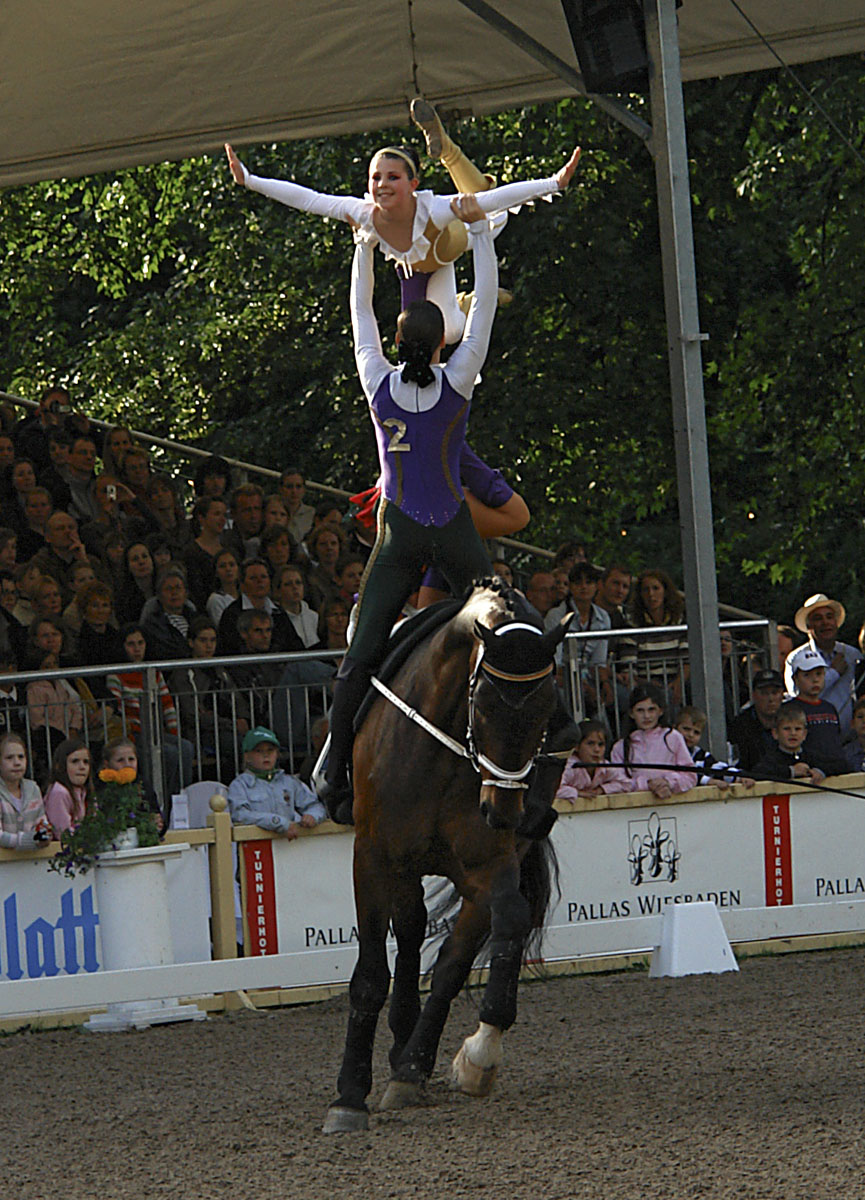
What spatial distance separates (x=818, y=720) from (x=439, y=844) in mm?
5697

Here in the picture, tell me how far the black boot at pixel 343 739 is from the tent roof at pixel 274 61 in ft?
23.7

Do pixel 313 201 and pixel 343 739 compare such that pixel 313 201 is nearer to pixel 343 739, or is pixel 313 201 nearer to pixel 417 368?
pixel 417 368

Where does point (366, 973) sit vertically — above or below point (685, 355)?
below

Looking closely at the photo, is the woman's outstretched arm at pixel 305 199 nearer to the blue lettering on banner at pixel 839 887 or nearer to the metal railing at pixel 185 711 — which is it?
the metal railing at pixel 185 711

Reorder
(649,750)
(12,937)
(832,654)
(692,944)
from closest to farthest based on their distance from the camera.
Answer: (12,937), (692,944), (649,750), (832,654)

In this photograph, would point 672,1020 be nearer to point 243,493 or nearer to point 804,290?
A: point 243,493

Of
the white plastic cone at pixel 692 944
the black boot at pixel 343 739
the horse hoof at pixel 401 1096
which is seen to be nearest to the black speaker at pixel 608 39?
the white plastic cone at pixel 692 944

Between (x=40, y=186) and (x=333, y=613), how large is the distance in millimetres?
13160

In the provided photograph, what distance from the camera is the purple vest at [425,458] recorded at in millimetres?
7195

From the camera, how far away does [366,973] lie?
7156 millimetres

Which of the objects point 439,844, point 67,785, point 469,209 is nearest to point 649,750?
point 67,785

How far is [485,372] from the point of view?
2253 cm

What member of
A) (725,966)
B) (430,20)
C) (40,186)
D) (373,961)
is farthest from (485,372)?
(373,961)

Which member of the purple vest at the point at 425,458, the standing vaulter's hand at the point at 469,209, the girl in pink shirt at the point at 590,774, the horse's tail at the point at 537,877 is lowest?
the horse's tail at the point at 537,877
